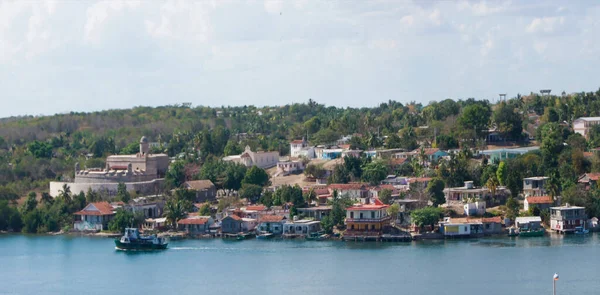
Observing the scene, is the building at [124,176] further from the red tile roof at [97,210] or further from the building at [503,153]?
the building at [503,153]

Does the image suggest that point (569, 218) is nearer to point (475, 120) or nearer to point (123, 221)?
point (475, 120)

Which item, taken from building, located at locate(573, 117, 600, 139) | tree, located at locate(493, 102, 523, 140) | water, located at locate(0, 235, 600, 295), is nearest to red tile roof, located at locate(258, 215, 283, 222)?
water, located at locate(0, 235, 600, 295)

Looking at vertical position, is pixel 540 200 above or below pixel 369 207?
above

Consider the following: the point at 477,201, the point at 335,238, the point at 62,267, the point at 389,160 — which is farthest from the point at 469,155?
the point at 62,267

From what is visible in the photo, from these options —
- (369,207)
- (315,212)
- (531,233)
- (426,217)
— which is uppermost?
(369,207)

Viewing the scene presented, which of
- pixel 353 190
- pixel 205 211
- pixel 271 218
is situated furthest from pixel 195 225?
pixel 353 190

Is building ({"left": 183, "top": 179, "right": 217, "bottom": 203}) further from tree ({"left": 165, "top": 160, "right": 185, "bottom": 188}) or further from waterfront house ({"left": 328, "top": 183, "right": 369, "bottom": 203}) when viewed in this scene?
waterfront house ({"left": 328, "top": 183, "right": 369, "bottom": 203})

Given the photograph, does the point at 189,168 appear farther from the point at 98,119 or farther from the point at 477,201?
the point at 98,119
